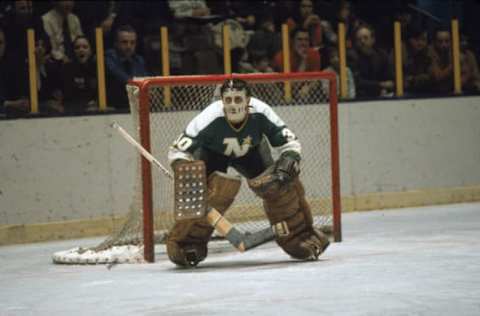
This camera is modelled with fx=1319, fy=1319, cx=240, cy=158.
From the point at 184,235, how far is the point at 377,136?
3718 mm

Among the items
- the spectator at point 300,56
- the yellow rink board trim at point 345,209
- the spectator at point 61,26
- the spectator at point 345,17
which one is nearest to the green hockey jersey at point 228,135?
the yellow rink board trim at point 345,209

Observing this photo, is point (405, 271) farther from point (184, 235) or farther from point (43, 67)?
point (43, 67)

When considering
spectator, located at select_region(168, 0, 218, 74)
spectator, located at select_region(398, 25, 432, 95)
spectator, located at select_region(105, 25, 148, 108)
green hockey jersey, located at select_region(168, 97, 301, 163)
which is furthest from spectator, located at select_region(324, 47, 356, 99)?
green hockey jersey, located at select_region(168, 97, 301, 163)

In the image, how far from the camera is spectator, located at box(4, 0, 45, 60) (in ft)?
36.2

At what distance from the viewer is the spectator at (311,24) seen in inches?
497

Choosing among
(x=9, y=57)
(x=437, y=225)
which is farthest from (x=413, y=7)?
(x=9, y=57)

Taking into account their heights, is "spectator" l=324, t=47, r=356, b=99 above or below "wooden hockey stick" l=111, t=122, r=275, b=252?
above

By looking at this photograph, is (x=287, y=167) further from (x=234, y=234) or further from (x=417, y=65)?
(x=417, y=65)

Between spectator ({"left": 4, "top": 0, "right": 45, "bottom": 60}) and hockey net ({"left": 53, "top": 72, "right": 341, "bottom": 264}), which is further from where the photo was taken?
spectator ({"left": 4, "top": 0, "right": 45, "bottom": 60})

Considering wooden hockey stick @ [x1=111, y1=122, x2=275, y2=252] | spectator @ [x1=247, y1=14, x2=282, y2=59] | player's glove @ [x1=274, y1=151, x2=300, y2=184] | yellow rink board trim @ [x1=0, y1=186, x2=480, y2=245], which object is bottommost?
yellow rink board trim @ [x1=0, y1=186, x2=480, y2=245]

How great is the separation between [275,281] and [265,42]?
15.7 feet

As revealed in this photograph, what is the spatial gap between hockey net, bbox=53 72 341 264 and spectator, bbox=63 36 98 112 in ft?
1.55

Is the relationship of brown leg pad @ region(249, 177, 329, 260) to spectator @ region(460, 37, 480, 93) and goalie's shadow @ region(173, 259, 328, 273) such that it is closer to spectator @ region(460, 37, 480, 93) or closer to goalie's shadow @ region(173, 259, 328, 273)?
goalie's shadow @ region(173, 259, 328, 273)

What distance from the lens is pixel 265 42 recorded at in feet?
40.1
